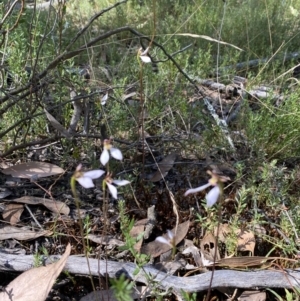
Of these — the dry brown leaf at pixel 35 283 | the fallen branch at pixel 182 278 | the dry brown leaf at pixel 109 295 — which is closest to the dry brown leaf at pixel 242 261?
the fallen branch at pixel 182 278

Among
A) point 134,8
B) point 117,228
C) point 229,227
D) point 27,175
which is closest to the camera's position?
point 229,227

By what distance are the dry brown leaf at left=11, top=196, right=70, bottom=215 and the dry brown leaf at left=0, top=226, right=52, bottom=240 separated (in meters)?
0.14

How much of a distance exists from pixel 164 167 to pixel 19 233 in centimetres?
76

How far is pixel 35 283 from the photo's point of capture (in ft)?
5.83

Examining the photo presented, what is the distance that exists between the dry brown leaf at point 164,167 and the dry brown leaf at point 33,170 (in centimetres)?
44

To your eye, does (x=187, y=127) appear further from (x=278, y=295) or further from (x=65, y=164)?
(x=278, y=295)

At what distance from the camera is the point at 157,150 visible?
268cm

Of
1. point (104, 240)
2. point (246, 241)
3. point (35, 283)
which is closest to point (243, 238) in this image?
point (246, 241)

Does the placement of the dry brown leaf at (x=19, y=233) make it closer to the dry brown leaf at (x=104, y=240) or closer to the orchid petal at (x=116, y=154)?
the dry brown leaf at (x=104, y=240)

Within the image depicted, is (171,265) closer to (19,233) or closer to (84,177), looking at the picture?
(19,233)

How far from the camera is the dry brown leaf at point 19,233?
211 centimetres

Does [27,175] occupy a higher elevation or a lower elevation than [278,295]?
higher

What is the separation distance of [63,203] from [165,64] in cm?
143

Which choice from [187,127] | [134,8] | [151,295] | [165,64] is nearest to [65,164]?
[187,127]
